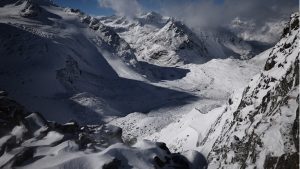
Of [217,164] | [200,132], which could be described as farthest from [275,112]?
[200,132]

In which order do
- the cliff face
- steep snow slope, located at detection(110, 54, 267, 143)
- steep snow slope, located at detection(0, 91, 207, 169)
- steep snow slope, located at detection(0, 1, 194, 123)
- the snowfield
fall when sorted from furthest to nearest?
steep snow slope, located at detection(0, 1, 194, 123), steep snow slope, located at detection(110, 54, 267, 143), steep snow slope, located at detection(0, 91, 207, 169), the snowfield, the cliff face

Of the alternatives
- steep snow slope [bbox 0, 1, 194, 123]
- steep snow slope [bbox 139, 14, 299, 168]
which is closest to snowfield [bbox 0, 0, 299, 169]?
steep snow slope [bbox 139, 14, 299, 168]

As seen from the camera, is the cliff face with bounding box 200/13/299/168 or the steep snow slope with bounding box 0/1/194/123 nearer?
the cliff face with bounding box 200/13/299/168

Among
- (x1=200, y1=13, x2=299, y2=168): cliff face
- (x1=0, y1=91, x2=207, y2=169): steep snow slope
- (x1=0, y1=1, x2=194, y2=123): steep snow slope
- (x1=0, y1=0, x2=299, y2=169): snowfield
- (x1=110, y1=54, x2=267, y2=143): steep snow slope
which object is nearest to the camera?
(x1=200, y1=13, x2=299, y2=168): cliff face

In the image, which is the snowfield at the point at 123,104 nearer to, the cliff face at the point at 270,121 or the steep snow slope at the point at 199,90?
the cliff face at the point at 270,121

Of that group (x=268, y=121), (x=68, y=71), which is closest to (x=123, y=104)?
(x=68, y=71)

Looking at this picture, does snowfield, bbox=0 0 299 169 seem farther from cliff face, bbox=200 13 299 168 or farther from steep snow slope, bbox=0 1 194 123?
steep snow slope, bbox=0 1 194 123

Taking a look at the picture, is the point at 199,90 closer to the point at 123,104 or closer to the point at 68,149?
the point at 123,104

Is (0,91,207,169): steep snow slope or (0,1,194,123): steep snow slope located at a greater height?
(0,1,194,123): steep snow slope
